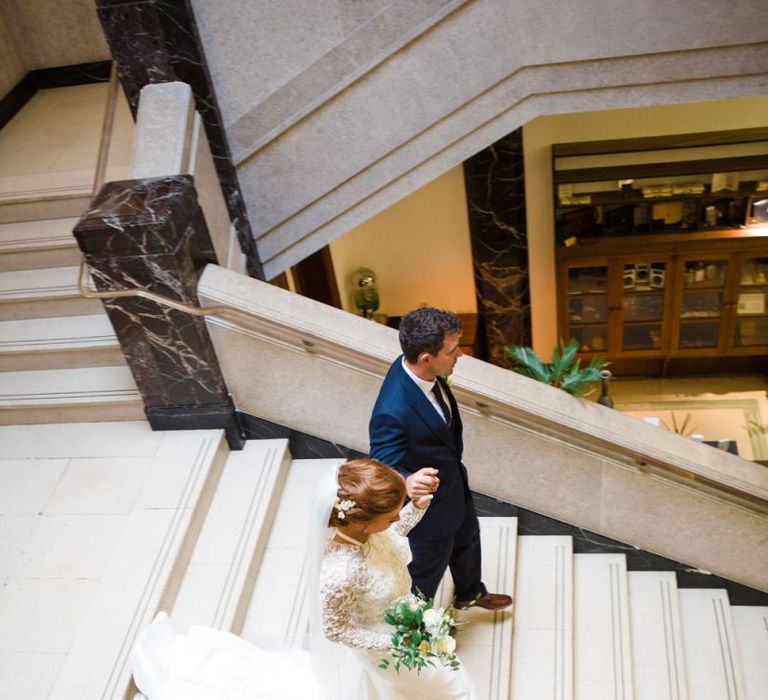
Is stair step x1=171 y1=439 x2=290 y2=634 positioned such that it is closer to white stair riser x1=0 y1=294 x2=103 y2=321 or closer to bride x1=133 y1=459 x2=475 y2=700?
bride x1=133 y1=459 x2=475 y2=700

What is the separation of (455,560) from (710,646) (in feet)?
5.28

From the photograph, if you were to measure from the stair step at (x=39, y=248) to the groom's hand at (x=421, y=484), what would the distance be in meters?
3.34

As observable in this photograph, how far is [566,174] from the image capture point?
7824 mm

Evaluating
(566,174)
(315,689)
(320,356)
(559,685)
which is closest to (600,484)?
(559,685)

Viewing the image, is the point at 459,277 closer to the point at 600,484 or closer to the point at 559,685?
the point at 600,484

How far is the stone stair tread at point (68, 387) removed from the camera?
4812mm

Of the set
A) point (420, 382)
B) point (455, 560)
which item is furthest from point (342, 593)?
point (455, 560)

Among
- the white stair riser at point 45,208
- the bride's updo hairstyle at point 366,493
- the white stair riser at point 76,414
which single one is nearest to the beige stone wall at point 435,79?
the white stair riser at point 45,208

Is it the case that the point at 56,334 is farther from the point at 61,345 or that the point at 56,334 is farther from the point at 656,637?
the point at 656,637

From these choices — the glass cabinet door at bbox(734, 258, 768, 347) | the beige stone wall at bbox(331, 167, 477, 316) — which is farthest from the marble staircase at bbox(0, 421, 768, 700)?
the glass cabinet door at bbox(734, 258, 768, 347)

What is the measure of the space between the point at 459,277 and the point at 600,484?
4482 mm

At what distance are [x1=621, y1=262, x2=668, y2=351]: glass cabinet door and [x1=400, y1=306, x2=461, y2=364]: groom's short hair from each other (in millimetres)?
5769

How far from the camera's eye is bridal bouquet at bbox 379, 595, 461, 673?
112 inches

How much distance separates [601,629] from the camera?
434 cm
